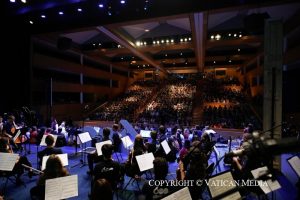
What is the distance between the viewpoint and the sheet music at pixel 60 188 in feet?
10.0

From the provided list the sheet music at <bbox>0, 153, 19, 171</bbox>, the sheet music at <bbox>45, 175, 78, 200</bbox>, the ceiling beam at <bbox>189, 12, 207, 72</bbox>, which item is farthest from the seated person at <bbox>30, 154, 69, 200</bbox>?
the ceiling beam at <bbox>189, 12, 207, 72</bbox>

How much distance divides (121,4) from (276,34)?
5.34 meters

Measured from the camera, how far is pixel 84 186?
5484mm

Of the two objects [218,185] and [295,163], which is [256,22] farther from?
[218,185]

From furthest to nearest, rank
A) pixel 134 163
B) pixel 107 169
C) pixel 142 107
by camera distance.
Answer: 1. pixel 142 107
2. pixel 134 163
3. pixel 107 169

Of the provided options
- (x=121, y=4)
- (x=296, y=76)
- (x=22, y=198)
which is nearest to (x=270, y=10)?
(x=296, y=76)

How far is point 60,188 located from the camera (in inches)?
124

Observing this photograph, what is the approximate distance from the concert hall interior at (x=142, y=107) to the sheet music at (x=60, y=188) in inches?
0.5

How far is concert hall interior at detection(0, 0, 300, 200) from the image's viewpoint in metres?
3.36

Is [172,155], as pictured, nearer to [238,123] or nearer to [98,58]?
[238,123]

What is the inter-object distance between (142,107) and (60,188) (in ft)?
63.6

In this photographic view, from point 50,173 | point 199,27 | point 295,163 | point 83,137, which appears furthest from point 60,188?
point 199,27

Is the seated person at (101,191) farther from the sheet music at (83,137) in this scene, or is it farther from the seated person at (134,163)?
the sheet music at (83,137)

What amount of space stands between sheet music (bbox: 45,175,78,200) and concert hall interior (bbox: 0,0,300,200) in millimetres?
14
